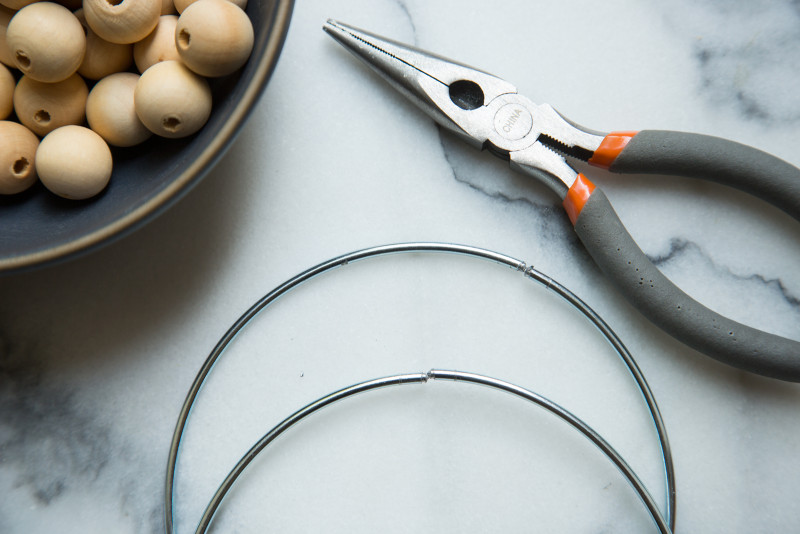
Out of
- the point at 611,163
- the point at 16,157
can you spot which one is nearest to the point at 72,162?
the point at 16,157

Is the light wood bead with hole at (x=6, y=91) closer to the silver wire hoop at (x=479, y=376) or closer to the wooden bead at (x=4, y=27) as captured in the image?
the wooden bead at (x=4, y=27)

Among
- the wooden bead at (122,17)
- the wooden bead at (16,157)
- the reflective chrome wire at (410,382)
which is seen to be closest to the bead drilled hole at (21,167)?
the wooden bead at (16,157)

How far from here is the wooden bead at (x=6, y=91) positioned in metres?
0.52

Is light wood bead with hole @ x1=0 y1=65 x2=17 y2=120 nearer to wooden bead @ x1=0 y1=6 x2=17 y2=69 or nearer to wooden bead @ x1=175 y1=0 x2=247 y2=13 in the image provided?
wooden bead @ x1=0 y1=6 x2=17 y2=69

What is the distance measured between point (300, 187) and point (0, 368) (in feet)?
1.03

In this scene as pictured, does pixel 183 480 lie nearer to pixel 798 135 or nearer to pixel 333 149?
pixel 333 149

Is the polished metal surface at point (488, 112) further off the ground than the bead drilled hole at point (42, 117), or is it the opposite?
the polished metal surface at point (488, 112)

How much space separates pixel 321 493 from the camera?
0.59m

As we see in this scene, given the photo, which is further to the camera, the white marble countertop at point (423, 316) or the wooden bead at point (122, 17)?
the white marble countertop at point (423, 316)

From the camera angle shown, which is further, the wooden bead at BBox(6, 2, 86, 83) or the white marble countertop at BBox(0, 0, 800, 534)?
the white marble countertop at BBox(0, 0, 800, 534)

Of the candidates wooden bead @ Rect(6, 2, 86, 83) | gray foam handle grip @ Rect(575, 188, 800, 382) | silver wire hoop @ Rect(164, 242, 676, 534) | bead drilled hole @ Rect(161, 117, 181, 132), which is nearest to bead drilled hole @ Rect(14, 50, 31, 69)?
wooden bead @ Rect(6, 2, 86, 83)

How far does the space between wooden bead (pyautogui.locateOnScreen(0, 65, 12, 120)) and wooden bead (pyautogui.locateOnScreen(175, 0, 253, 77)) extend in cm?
15

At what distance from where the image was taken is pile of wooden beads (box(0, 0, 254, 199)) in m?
0.48

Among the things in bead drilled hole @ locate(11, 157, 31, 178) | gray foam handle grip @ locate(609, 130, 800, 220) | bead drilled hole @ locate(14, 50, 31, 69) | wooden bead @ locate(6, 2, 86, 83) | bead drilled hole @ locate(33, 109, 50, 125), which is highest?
gray foam handle grip @ locate(609, 130, 800, 220)
